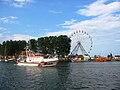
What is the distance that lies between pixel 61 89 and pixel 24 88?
785 cm

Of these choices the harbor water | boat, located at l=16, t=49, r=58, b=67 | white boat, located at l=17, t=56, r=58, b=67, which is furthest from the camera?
boat, located at l=16, t=49, r=58, b=67

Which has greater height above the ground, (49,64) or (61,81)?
(49,64)

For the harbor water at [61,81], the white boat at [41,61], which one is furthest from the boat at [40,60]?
the harbor water at [61,81]

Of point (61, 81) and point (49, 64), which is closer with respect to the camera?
point (61, 81)

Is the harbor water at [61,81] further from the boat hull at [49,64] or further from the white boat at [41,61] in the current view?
the boat hull at [49,64]

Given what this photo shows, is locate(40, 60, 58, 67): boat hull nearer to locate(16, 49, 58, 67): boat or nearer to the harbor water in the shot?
locate(16, 49, 58, 67): boat

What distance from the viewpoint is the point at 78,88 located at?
52344 mm

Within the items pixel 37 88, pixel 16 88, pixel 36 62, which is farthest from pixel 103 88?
pixel 36 62

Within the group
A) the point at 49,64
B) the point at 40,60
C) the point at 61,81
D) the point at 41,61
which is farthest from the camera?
the point at 40,60

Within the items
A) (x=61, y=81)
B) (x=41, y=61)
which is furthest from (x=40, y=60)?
(x=61, y=81)

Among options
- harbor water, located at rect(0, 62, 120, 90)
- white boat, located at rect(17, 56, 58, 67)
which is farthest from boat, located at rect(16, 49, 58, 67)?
harbor water, located at rect(0, 62, 120, 90)

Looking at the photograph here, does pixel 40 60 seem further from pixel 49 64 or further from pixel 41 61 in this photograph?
pixel 49 64

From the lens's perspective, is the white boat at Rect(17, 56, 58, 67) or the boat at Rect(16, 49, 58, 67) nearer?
the white boat at Rect(17, 56, 58, 67)

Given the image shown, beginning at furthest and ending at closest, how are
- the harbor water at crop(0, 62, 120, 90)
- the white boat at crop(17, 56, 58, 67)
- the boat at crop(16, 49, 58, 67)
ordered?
the boat at crop(16, 49, 58, 67)
the white boat at crop(17, 56, 58, 67)
the harbor water at crop(0, 62, 120, 90)
